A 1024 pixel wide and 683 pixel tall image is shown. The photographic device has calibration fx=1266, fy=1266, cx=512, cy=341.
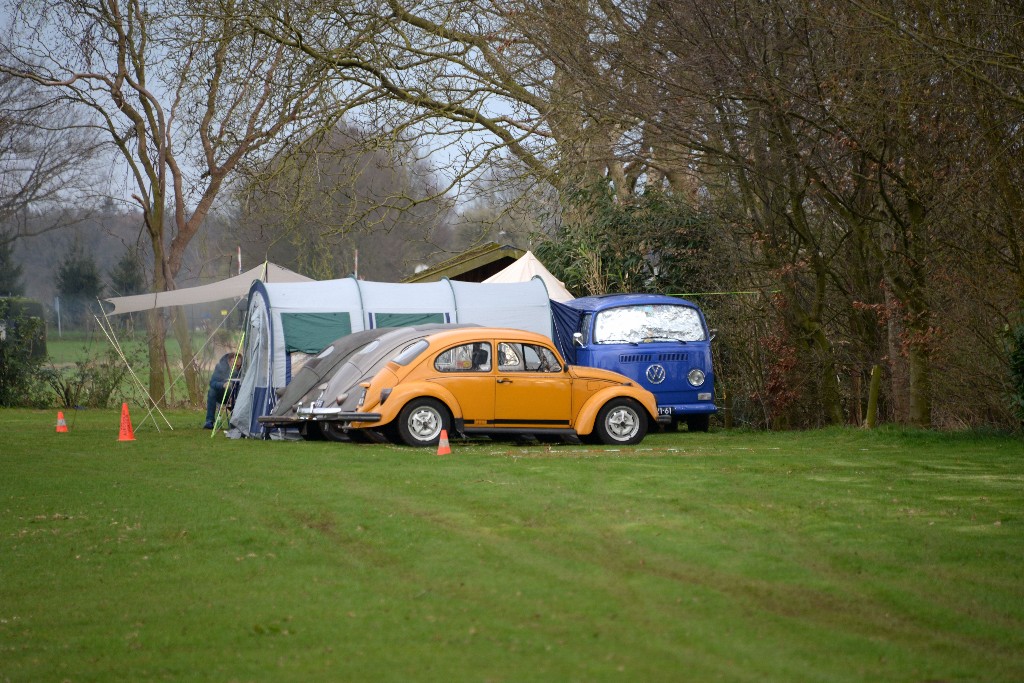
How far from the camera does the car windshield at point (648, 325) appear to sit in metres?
21.6

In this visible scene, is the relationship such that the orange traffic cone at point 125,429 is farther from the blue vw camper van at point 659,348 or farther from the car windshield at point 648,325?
the car windshield at point 648,325

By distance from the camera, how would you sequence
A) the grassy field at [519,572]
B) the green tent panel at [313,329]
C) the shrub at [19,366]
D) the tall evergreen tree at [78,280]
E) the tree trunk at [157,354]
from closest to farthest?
the grassy field at [519,572] < the green tent panel at [313,329] < the shrub at [19,366] < the tree trunk at [157,354] < the tall evergreen tree at [78,280]

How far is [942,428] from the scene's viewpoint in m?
18.7

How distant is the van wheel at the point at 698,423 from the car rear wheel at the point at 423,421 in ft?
19.0

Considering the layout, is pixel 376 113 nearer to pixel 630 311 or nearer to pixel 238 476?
pixel 630 311

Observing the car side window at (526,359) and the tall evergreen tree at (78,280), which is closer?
the car side window at (526,359)

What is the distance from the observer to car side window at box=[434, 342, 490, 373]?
17.5 meters

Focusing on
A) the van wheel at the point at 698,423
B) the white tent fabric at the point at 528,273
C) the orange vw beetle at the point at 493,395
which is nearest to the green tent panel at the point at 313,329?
the orange vw beetle at the point at 493,395

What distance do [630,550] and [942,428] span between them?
11.6 meters

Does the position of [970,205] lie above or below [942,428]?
above

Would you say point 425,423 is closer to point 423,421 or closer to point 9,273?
point 423,421

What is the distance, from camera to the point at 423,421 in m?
17.2

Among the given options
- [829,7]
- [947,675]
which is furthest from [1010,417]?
[947,675]

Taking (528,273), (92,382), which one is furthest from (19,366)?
(528,273)
